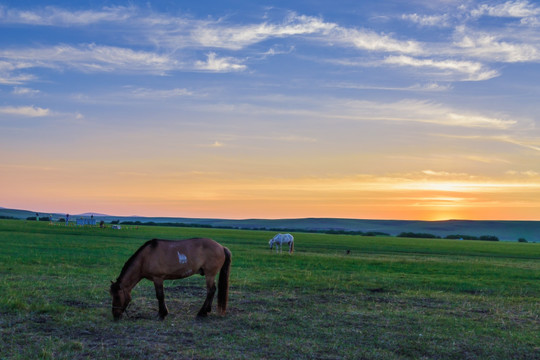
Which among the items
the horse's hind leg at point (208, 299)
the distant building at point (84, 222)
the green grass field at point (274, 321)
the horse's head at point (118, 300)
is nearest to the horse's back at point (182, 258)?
the horse's hind leg at point (208, 299)

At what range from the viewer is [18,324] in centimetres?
1022

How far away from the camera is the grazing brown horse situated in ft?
36.7

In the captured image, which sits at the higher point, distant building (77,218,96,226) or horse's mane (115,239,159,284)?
horse's mane (115,239,159,284)

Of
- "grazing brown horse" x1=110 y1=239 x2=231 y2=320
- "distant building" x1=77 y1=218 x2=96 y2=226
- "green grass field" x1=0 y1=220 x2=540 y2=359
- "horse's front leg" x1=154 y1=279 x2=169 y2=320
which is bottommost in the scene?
"distant building" x1=77 y1=218 x2=96 y2=226

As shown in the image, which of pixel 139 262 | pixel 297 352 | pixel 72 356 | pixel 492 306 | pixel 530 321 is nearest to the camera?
pixel 72 356

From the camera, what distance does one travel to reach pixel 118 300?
11.0 metres

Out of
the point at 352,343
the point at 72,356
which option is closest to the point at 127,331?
the point at 72,356

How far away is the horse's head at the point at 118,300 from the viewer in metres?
11.0

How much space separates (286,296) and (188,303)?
127 inches

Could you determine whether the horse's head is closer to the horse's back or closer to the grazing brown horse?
the grazing brown horse

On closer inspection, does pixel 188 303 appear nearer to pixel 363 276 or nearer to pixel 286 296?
pixel 286 296

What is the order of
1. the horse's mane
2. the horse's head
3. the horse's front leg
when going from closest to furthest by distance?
the horse's head
the horse's front leg
the horse's mane

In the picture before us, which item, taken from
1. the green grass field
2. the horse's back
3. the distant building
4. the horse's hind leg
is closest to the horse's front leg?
the green grass field

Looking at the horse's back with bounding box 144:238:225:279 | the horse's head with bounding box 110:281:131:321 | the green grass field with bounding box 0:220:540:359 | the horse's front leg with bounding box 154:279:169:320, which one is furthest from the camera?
the horse's back with bounding box 144:238:225:279
